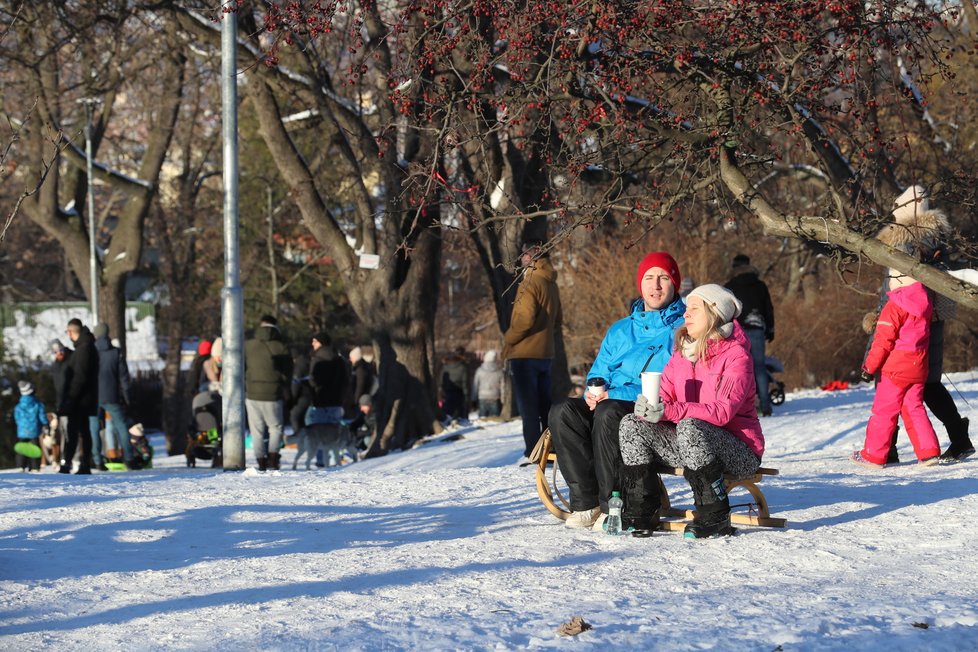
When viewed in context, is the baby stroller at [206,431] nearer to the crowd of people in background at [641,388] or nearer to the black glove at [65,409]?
the crowd of people in background at [641,388]

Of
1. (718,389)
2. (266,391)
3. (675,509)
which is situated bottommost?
(675,509)

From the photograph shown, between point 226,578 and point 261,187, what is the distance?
131 ft

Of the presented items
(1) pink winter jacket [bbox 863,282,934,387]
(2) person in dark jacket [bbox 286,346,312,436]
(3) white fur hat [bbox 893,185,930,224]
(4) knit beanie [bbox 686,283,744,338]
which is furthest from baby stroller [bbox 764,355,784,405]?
(4) knit beanie [bbox 686,283,744,338]

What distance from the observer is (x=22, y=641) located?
5.18 m

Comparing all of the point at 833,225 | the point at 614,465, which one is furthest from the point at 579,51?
the point at 614,465

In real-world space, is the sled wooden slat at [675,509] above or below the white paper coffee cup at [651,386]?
below

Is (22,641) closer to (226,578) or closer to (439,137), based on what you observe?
(226,578)

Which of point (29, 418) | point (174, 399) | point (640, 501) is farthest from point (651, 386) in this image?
point (174, 399)

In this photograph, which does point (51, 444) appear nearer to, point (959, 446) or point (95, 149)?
point (95, 149)

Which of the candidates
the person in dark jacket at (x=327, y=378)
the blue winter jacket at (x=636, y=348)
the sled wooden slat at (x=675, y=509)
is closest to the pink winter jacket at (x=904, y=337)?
the sled wooden slat at (x=675, y=509)

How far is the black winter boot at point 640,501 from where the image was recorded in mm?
7020

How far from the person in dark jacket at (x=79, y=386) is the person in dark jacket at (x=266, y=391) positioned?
170cm

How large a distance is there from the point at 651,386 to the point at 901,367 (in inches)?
158

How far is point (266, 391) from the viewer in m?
15.5
